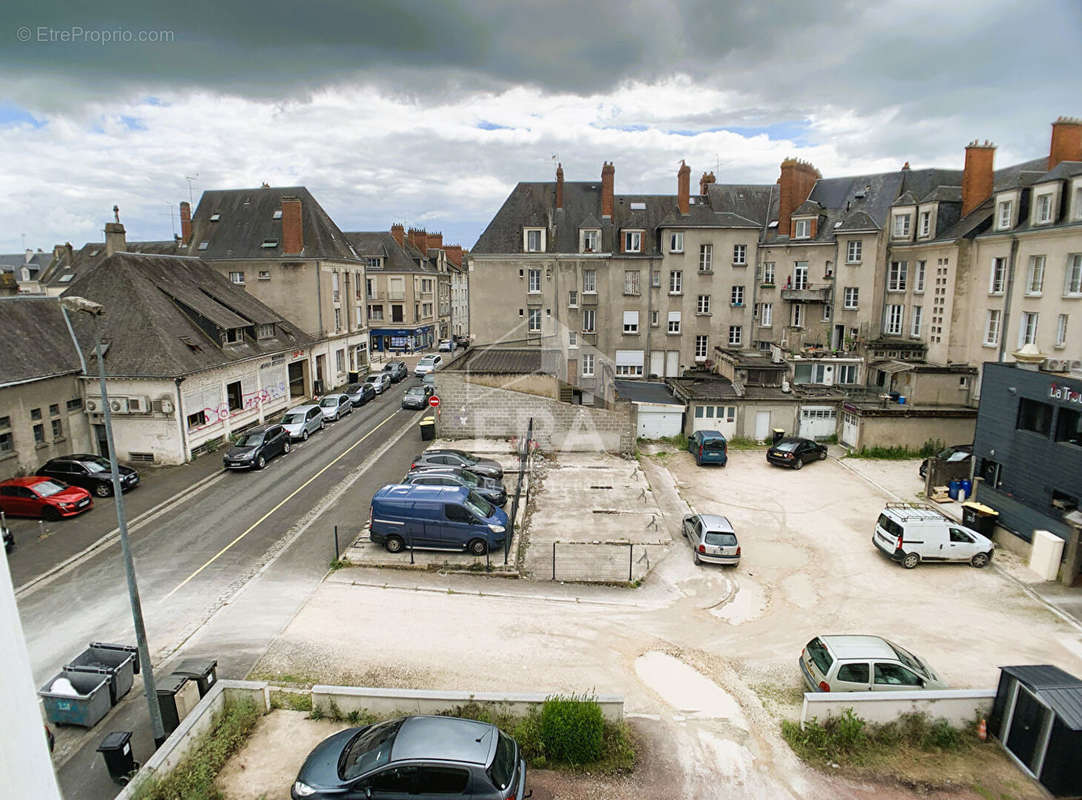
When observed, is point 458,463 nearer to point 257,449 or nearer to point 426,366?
point 257,449

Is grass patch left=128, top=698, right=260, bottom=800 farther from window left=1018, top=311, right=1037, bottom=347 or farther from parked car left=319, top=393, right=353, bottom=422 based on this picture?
window left=1018, top=311, right=1037, bottom=347

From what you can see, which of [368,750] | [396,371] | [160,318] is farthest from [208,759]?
[396,371]

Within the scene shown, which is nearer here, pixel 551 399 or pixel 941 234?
pixel 551 399

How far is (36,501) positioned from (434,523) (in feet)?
45.1

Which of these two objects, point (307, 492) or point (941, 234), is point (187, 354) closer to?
point (307, 492)

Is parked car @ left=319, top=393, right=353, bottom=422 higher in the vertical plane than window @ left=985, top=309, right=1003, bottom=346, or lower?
lower

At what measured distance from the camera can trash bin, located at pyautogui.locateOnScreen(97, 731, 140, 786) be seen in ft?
33.1

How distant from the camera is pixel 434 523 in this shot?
742 inches

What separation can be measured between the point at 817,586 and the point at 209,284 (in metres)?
33.9

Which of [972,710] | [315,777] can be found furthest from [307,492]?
[972,710]

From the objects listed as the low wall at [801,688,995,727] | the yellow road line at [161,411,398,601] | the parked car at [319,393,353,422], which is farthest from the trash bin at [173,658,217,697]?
the parked car at [319,393,353,422]

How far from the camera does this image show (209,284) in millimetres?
36375

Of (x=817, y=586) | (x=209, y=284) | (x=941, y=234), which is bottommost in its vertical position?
(x=817, y=586)

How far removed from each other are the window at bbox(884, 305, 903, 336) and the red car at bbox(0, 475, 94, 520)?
40.1 meters
